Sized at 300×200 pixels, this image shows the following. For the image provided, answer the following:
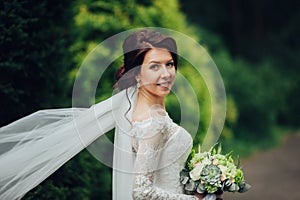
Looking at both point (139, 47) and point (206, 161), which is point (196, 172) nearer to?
point (206, 161)

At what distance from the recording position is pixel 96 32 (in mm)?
7219

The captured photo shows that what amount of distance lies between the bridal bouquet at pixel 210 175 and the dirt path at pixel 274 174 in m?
4.27

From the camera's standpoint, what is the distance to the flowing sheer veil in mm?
3309

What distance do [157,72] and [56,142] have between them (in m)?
0.90

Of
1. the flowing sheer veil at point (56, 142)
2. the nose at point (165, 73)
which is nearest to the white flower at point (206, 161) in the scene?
the flowing sheer veil at point (56, 142)

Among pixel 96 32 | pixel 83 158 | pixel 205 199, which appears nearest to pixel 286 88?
pixel 96 32

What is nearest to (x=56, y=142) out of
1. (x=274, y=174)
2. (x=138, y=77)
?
(x=138, y=77)

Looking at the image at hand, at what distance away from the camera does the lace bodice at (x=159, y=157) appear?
299cm

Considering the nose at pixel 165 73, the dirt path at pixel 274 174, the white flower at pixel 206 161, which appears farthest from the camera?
the dirt path at pixel 274 174

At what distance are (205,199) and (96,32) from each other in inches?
176

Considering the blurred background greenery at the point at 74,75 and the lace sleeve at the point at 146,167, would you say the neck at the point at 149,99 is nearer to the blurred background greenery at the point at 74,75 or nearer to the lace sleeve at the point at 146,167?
the lace sleeve at the point at 146,167

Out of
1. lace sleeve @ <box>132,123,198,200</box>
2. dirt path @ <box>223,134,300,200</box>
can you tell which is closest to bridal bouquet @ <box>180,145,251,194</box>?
lace sleeve @ <box>132,123,198,200</box>

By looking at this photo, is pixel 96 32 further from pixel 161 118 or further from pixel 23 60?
pixel 161 118

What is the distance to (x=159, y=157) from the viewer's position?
10.2ft
